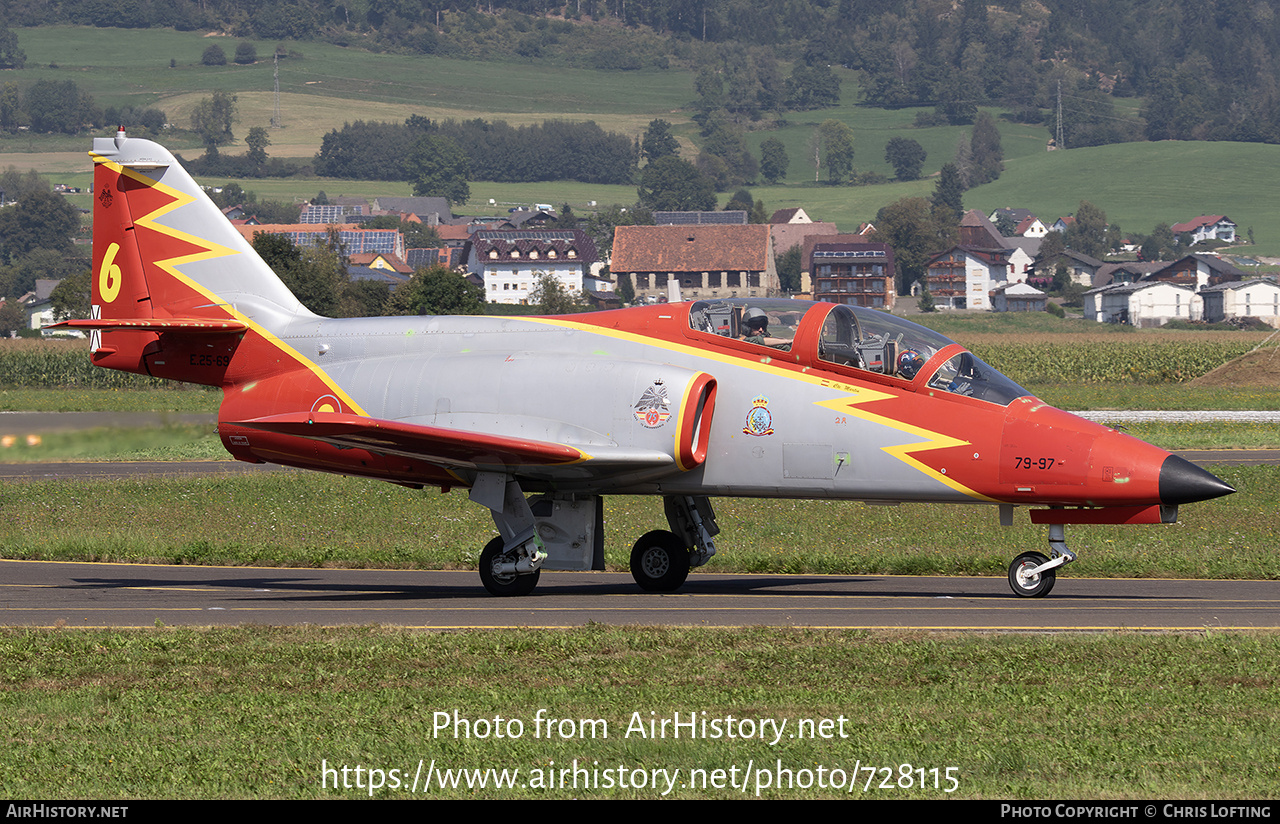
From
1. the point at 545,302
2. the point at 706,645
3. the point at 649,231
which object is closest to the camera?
the point at 706,645

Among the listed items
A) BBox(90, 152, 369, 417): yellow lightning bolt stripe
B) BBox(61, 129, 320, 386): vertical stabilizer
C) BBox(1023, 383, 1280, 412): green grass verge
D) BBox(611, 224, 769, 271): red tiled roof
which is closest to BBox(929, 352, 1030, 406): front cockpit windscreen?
BBox(61, 129, 320, 386): vertical stabilizer

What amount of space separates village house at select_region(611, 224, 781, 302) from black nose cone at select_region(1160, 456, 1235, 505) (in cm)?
15581

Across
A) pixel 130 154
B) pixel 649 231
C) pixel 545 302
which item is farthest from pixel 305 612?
pixel 649 231

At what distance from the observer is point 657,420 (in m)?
15.8

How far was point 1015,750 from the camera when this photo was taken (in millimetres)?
8609

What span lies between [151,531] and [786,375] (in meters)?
11.8

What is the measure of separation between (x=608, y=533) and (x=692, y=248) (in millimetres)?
156523

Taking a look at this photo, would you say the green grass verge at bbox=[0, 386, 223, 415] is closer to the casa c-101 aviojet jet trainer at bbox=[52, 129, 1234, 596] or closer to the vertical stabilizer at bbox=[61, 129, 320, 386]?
the vertical stabilizer at bbox=[61, 129, 320, 386]

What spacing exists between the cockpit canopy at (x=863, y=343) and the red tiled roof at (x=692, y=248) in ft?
508

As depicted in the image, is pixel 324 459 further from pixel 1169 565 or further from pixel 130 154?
pixel 1169 565

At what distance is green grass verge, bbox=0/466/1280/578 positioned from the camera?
18.9 metres

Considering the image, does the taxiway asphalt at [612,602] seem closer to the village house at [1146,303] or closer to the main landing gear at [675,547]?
the main landing gear at [675,547]

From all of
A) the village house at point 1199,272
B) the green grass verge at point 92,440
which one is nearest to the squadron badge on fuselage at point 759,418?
the green grass verge at point 92,440

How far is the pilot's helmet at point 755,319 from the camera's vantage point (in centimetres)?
1616
